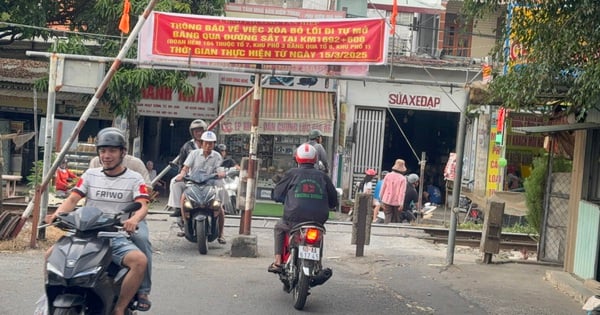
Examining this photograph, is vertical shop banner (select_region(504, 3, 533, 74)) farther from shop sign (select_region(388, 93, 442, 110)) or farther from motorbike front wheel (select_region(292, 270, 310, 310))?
shop sign (select_region(388, 93, 442, 110))

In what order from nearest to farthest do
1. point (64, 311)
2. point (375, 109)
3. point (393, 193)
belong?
point (64, 311) → point (393, 193) → point (375, 109)

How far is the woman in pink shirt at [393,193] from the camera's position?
57.1 feet

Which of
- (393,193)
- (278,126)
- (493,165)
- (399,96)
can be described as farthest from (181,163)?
(493,165)

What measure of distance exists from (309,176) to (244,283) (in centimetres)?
164

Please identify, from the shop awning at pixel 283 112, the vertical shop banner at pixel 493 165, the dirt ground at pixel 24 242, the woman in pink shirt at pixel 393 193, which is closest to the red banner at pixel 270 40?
the dirt ground at pixel 24 242

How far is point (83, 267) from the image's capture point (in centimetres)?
538

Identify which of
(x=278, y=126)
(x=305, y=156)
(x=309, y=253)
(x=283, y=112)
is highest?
(x=283, y=112)

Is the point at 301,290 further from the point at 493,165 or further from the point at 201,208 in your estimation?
the point at 493,165

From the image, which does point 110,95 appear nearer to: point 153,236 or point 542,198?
point 153,236

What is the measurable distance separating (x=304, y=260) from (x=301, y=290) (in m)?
0.30

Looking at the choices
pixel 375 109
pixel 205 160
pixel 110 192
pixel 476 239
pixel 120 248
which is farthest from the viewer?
pixel 375 109

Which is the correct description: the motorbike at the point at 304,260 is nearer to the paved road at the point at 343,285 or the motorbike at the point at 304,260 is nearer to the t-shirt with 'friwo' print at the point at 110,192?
the paved road at the point at 343,285

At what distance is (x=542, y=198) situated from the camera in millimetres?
12867

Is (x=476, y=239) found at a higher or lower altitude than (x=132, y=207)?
lower
